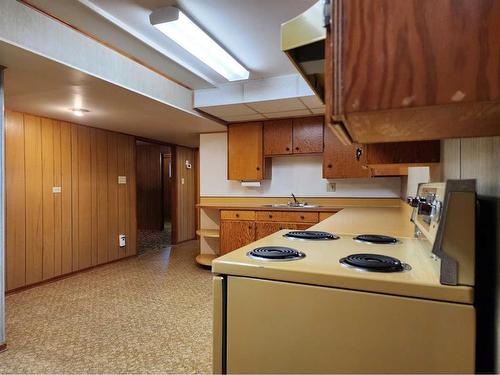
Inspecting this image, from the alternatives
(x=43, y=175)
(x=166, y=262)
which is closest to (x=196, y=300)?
(x=166, y=262)

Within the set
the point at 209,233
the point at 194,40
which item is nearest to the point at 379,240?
the point at 194,40

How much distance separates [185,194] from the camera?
20.5 feet

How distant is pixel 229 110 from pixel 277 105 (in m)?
0.60

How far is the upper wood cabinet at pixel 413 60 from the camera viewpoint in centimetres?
45

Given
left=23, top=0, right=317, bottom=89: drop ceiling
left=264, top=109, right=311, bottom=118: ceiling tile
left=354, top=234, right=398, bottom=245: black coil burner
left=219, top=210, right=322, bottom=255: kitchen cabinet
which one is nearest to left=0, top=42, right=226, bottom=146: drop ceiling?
left=23, top=0, right=317, bottom=89: drop ceiling

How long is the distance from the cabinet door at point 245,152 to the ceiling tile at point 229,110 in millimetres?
465

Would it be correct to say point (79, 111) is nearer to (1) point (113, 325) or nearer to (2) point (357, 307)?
(1) point (113, 325)

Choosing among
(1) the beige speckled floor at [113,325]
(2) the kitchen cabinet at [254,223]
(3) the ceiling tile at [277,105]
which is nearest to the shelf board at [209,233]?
(2) the kitchen cabinet at [254,223]

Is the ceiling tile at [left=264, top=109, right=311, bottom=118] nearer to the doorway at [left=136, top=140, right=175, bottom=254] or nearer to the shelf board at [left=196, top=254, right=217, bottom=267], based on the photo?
the shelf board at [left=196, top=254, right=217, bottom=267]

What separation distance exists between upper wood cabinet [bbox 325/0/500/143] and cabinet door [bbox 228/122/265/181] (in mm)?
3725

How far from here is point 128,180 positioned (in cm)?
503

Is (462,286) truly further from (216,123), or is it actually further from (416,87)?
(216,123)

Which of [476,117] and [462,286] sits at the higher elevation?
[476,117]

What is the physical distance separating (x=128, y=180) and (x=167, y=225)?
406 centimetres
